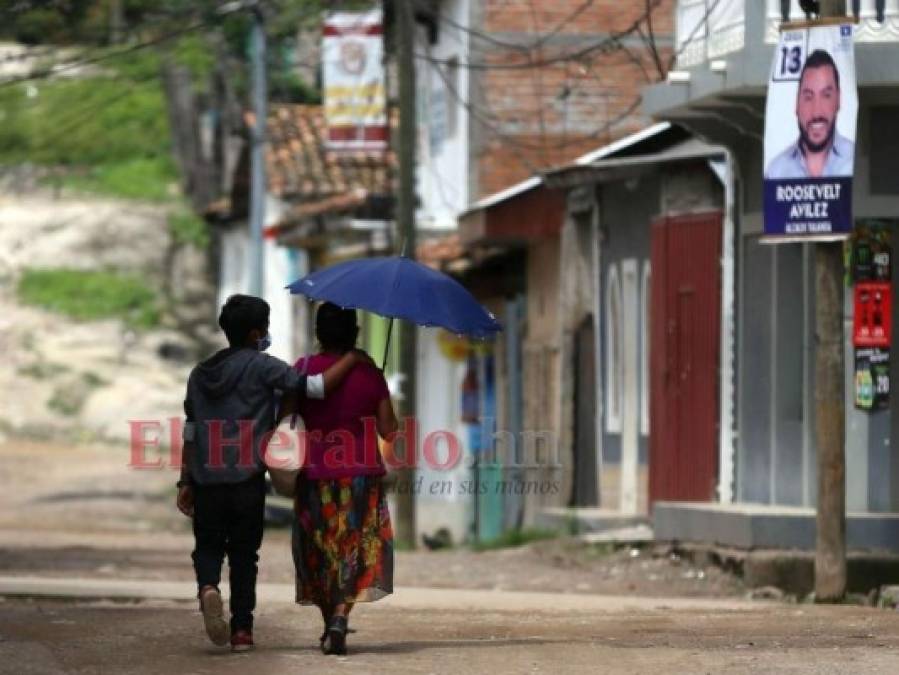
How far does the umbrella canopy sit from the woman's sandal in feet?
4.88

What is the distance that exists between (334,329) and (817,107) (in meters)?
5.54

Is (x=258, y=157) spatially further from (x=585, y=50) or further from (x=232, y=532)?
(x=232, y=532)

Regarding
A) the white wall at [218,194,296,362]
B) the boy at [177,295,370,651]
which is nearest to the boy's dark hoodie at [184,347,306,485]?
the boy at [177,295,370,651]

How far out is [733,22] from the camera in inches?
727

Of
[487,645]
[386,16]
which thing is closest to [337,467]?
[487,645]

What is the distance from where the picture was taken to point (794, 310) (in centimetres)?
1952

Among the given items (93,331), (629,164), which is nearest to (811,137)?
(629,164)

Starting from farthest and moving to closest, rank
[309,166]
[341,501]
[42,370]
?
[42,370], [309,166], [341,501]

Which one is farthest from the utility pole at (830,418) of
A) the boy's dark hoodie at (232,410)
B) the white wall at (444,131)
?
the white wall at (444,131)

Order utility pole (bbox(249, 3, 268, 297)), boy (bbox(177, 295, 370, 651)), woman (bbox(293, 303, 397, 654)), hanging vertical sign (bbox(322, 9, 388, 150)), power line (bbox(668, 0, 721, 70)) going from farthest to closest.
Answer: utility pole (bbox(249, 3, 268, 297)) < hanging vertical sign (bbox(322, 9, 388, 150)) < power line (bbox(668, 0, 721, 70)) < woman (bbox(293, 303, 397, 654)) < boy (bbox(177, 295, 370, 651))

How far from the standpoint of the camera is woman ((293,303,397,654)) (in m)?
11.4

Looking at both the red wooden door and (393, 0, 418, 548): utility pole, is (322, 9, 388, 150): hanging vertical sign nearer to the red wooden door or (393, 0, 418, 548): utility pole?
(393, 0, 418, 548): utility pole

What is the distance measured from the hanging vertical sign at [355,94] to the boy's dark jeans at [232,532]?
754 inches

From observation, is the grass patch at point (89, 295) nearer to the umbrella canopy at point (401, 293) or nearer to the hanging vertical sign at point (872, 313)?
the hanging vertical sign at point (872, 313)
